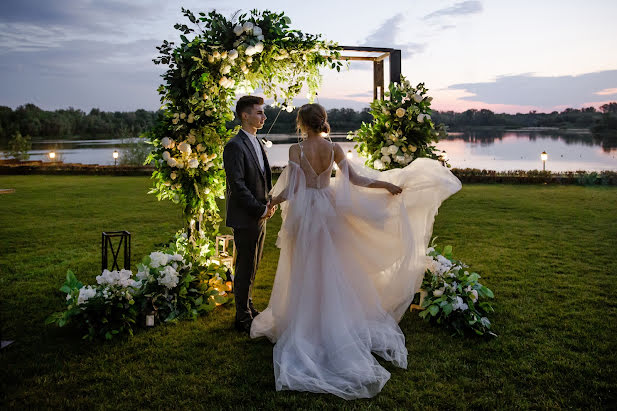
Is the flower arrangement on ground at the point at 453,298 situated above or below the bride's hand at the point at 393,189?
below

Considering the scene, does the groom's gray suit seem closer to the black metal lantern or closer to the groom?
the groom

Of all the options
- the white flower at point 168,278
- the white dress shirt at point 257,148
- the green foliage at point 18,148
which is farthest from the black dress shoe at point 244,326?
the green foliage at point 18,148

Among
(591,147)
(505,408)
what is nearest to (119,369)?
(505,408)

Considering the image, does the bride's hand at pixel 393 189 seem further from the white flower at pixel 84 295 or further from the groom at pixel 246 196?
the white flower at pixel 84 295

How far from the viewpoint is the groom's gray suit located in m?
3.98

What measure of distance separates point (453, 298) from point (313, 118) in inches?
90.3

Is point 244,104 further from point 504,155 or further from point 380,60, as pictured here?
point 504,155

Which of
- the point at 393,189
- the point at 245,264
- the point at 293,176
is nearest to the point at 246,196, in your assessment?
the point at 293,176

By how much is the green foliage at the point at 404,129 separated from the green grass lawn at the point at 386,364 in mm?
2034

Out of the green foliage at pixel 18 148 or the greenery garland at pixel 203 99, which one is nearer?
the greenery garland at pixel 203 99

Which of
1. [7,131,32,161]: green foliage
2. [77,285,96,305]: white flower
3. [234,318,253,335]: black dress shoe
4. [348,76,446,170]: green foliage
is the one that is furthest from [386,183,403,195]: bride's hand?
[7,131,32,161]: green foliage

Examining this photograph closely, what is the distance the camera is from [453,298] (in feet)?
14.0

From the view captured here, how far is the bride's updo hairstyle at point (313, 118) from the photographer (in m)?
3.88

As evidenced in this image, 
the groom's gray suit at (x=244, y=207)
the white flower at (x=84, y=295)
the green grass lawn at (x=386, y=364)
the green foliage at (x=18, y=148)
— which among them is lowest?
the green grass lawn at (x=386, y=364)
